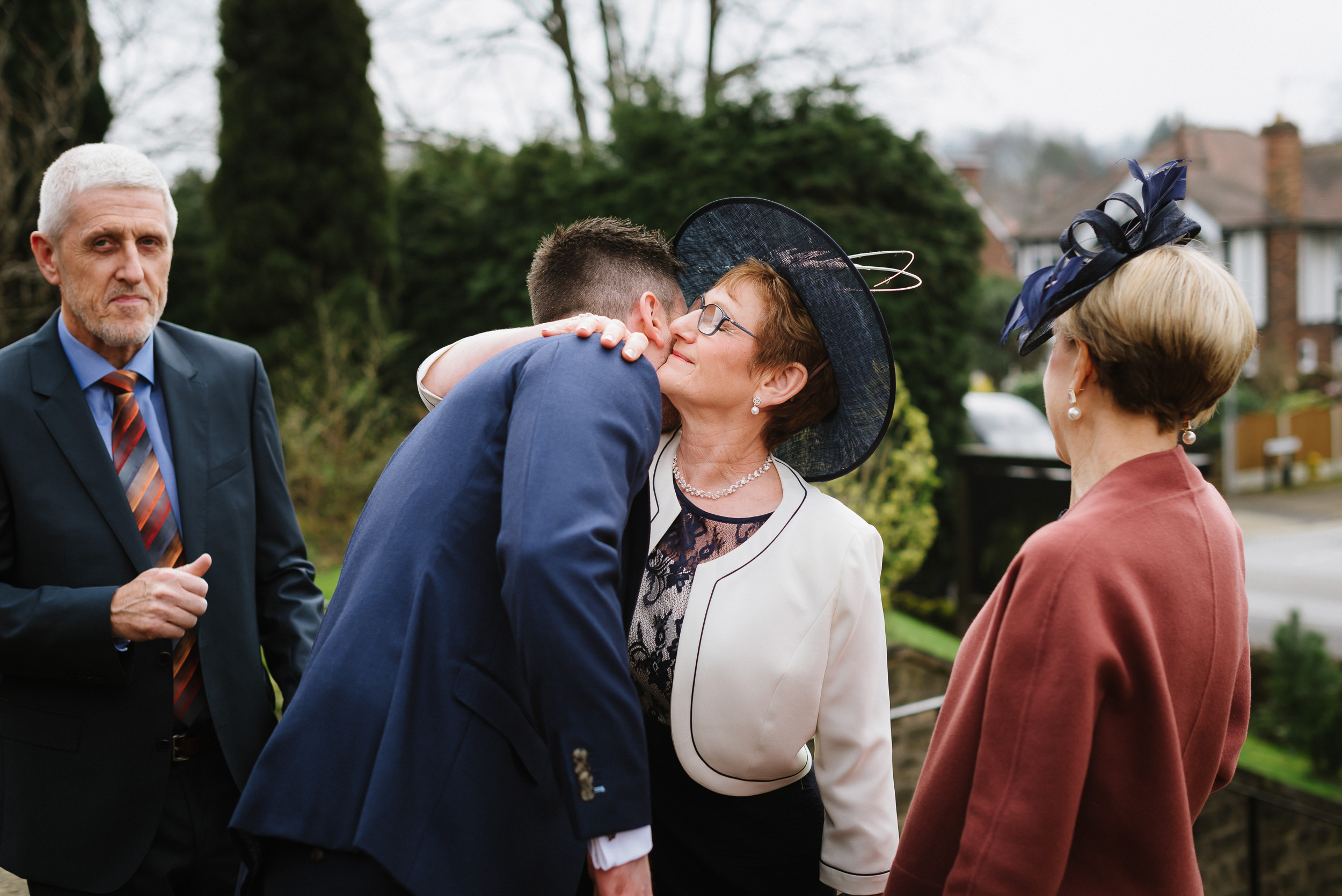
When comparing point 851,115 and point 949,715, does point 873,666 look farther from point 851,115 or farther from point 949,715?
point 851,115

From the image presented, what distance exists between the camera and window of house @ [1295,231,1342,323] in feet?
104

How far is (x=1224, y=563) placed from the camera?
1451mm

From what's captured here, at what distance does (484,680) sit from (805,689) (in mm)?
746

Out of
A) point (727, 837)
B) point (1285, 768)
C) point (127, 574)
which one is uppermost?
Answer: point (127, 574)

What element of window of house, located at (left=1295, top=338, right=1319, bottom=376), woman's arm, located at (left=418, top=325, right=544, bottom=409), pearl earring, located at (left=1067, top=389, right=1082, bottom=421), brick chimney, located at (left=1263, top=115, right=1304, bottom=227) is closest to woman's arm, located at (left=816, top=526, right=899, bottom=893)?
pearl earring, located at (left=1067, top=389, right=1082, bottom=421)

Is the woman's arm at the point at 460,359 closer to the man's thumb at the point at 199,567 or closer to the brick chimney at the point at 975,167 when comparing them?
the man's thumb at the point at 199,567

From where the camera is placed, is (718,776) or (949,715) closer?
(949,715)

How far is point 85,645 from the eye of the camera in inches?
71.0

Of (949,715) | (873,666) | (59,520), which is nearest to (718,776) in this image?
(873,666)

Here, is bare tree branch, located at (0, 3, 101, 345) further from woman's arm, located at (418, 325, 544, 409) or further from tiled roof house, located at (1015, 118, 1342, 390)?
tiled roof house, located at (1015, 118, 1342, 390)

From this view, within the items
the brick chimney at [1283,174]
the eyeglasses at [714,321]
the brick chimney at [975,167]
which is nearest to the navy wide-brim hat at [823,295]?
the eyeglasses at [714,321]

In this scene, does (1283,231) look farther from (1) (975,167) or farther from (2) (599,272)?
(2) (599,272)

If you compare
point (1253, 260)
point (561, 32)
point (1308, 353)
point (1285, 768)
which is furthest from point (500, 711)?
point (1308, 353)

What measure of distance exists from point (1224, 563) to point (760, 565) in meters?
0.83
